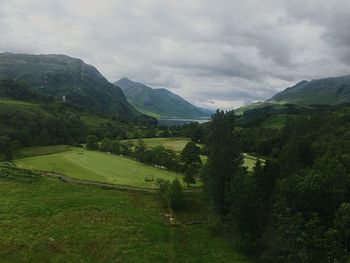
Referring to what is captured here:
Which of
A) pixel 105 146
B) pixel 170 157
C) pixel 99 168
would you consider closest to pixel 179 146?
pixel 105 146

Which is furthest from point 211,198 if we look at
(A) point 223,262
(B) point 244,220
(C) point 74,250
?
(C) point 74,250

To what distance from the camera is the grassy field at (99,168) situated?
99.4m

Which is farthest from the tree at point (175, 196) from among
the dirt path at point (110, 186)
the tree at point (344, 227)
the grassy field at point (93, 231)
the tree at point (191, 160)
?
the tree at point (344, 227)

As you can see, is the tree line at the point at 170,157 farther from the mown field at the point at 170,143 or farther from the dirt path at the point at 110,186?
the mown field at the point at 170,143

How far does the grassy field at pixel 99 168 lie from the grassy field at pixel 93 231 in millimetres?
10810

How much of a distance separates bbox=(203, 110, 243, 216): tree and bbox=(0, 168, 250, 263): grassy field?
6.27 m

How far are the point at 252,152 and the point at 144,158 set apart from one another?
59.7 metres

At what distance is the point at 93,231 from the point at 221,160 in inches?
1090

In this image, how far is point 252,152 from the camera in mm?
165500

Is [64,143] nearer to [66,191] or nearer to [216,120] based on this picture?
[66,191]

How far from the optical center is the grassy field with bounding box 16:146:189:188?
99.4 m

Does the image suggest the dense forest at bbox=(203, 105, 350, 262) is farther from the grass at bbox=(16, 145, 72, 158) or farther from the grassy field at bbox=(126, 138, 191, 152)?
the grassy field at bbox=(126, 138, 191, 152)

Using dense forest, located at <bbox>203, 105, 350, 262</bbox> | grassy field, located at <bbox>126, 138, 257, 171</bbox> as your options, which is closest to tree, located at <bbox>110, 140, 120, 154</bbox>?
grassy field, located at <bbox>126, 138, 257, 171</bbox>

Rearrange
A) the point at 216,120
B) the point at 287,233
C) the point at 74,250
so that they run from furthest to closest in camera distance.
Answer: the point at 216,120 < the point at 74,250 < the point at 287,233
